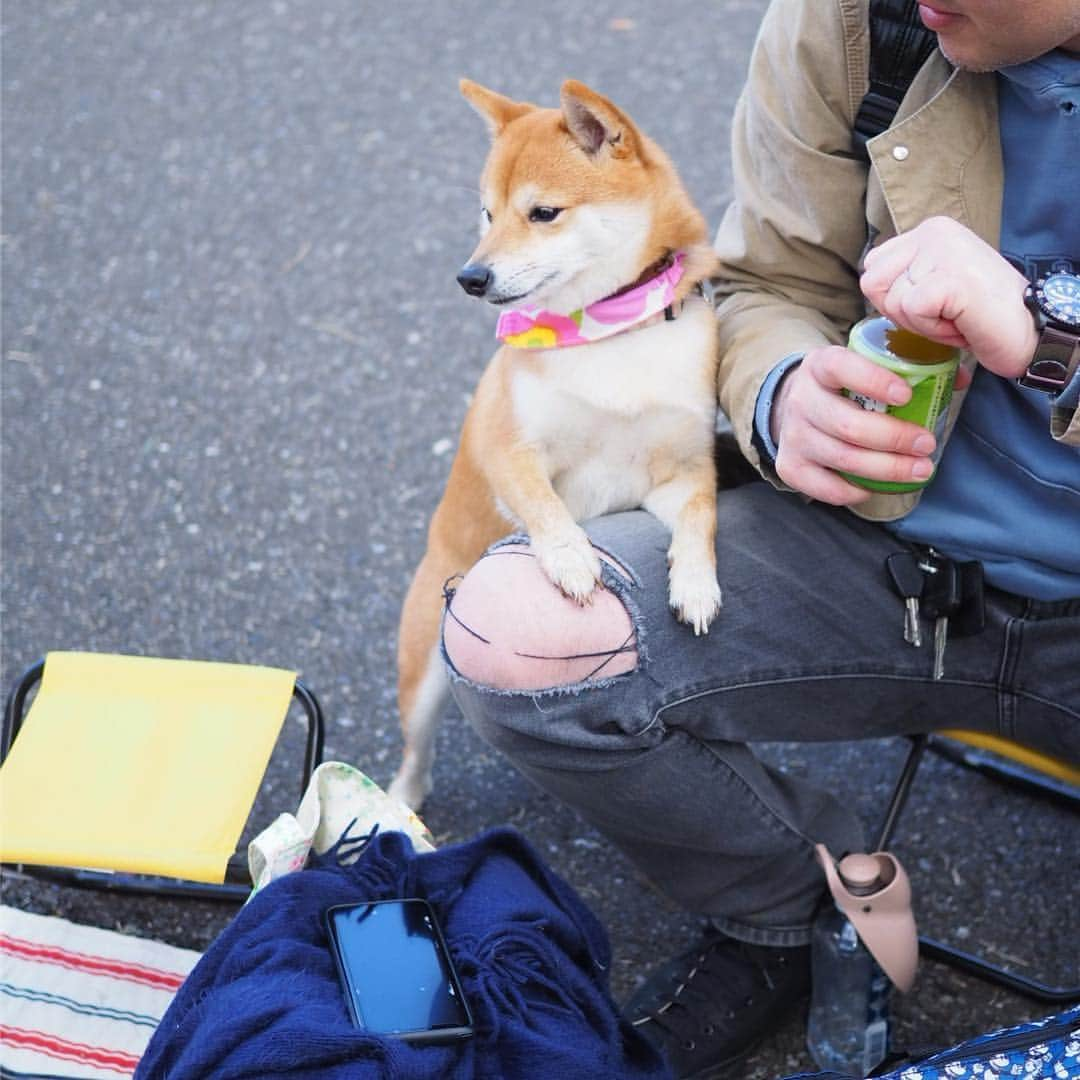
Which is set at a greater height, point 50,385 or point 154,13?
point 154,13

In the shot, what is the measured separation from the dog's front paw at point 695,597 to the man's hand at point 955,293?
0.41 metres

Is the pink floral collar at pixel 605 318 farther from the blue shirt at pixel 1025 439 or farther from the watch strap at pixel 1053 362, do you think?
the watch strap at pixel 1053 362

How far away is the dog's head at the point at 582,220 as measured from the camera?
196 cm

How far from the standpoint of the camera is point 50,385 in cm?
336

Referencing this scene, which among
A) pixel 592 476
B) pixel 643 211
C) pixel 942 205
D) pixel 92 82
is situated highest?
pixel 942 205

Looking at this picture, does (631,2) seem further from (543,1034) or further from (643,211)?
(543,1034)

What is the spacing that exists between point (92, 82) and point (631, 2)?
171 cm

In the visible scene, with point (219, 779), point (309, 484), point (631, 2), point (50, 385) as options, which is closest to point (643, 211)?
point (219, 779)

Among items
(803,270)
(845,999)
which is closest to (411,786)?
(845,999)

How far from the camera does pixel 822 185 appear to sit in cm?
173

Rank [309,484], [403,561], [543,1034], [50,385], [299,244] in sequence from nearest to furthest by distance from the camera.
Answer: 1. [543,1034]
2. [403,561]
3. [309,484]
4. [50,385]
5. [299,244]

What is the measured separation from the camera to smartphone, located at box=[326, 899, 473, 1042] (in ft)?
4.68

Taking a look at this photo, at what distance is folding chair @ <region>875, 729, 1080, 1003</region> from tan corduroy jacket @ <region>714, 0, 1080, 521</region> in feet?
1.28

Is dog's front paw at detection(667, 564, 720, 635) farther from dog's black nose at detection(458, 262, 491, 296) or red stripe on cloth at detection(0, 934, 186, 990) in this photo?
red stripe on cloth at detection(0, 934, 186, 990)
